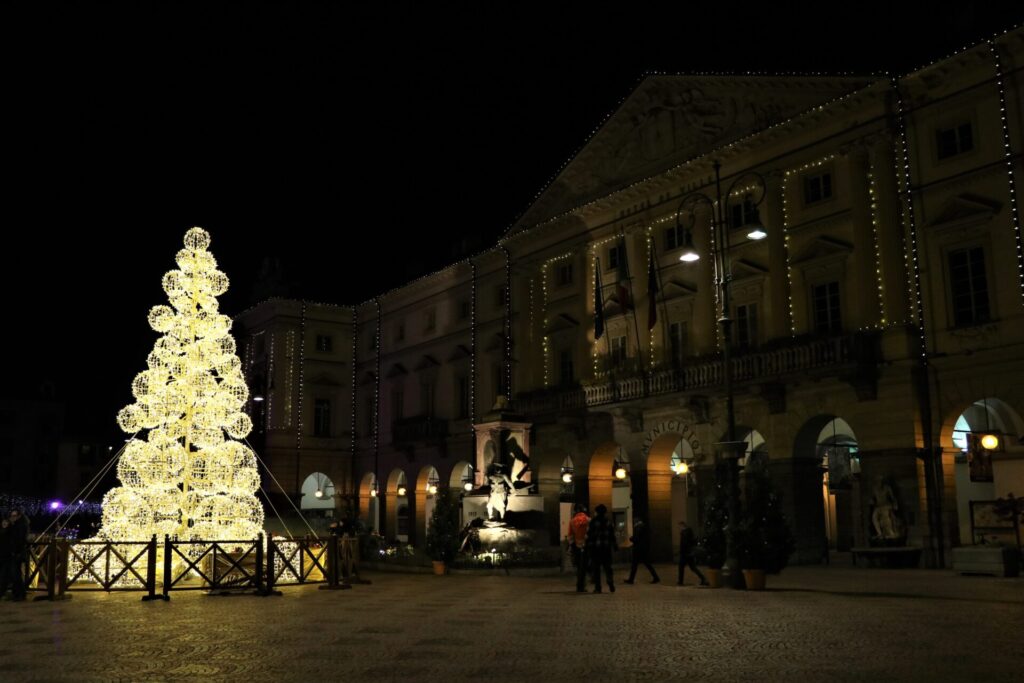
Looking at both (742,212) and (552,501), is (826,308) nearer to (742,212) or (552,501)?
(742,212)

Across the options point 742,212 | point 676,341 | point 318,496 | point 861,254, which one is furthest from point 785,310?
point 318,496

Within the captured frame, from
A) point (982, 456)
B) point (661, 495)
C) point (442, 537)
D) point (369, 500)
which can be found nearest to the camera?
point (982, 456)

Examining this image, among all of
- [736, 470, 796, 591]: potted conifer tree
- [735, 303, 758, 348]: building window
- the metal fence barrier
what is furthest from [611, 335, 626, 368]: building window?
the metal fence barrier

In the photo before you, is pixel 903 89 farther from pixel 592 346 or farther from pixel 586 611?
pixel 586 611

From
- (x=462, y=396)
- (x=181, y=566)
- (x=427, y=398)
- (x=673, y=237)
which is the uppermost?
(x=673, y=237)

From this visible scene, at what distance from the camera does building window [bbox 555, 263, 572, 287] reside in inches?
1593

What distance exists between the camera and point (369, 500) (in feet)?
184

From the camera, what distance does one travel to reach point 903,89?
27.7m

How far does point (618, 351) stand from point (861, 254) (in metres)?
11.0

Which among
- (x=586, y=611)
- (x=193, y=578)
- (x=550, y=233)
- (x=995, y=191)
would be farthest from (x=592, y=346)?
(x=586, y=611)

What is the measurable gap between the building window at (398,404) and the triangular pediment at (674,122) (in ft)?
49.7

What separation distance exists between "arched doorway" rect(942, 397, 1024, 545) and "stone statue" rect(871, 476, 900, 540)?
1746 millimetres

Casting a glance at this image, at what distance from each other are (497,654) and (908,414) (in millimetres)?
19460

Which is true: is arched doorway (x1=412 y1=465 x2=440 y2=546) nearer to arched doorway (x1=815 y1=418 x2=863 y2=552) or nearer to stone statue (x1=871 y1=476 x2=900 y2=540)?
arched doorway (x1=815 y1=418 x2=863 y2=552)
